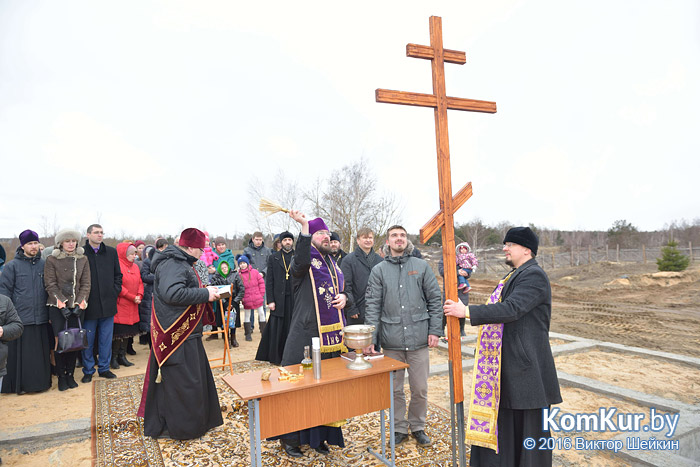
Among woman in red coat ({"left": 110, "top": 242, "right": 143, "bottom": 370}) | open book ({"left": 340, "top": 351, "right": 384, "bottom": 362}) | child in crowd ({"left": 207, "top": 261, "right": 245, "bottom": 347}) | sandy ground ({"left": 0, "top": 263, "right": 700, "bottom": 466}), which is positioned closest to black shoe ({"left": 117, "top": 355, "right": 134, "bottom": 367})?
woman in red coat ({"left": 110, "top": 242, "right": 143, "bottom": 370})

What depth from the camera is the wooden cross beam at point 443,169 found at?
9.78 feet

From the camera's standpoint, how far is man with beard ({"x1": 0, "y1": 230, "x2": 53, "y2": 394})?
5.50 metres

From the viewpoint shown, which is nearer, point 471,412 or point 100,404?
point 471,412

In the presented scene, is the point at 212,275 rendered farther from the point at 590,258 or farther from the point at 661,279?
the point at 590,258

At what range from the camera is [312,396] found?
3205mm

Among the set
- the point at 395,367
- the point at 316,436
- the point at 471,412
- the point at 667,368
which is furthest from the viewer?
the point at 667,368

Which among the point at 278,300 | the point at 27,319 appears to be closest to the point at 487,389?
the point at 278,300

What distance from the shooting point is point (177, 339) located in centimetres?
394

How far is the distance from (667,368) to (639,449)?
12.5 feet

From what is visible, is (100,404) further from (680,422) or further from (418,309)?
(680,422)

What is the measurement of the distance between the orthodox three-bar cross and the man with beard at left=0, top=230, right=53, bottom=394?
555cm

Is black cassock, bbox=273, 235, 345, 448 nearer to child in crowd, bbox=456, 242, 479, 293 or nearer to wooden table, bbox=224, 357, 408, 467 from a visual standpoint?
wooden table, bbox=224, 357, 408, 467

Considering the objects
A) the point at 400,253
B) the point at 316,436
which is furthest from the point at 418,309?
the point at 316,436

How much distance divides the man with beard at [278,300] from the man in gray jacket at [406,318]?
2.89 metres
